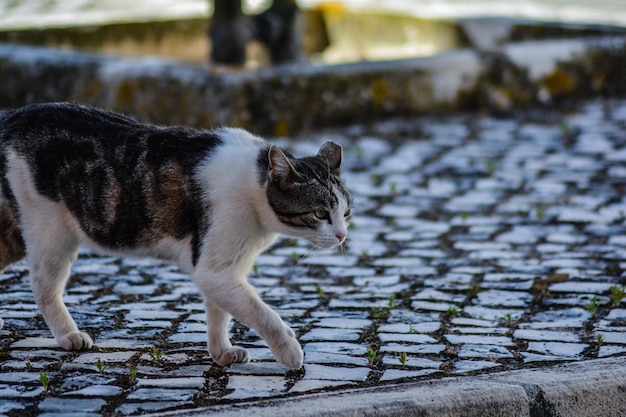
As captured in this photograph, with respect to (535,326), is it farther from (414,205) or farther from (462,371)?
(414,205)

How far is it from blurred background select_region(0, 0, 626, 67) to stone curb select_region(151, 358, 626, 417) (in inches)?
269

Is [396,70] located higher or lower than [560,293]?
higher

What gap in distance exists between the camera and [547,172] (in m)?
8.19

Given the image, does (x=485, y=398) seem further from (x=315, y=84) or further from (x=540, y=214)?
(x=315, y=84)

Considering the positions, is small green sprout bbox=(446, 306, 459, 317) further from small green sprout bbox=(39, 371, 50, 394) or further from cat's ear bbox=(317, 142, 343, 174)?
small green sprout bbox=(39, 371, 50, 394)

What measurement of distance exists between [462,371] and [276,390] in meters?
0.79

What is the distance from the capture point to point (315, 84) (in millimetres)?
9117

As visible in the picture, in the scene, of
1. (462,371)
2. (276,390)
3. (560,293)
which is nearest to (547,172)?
(560,293)

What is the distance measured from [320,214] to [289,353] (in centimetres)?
59

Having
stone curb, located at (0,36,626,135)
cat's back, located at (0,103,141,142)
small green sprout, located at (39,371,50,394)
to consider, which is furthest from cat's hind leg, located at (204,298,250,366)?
stone curb, located at (0,36,626,135)

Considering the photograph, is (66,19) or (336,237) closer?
(336,237)

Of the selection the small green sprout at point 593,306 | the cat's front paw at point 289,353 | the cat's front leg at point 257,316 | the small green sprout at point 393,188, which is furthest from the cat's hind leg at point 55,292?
the small green sprout at point 393,188

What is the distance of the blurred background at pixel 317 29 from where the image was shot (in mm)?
11500

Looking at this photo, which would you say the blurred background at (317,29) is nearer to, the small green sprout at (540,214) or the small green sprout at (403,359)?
the small green sprout at (540,214)
